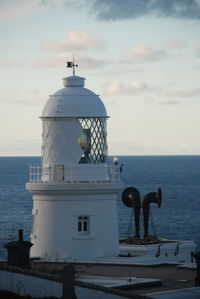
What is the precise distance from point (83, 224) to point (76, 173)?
206 centimetres

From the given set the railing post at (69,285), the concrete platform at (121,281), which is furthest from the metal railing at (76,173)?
the railing post at (69,285)

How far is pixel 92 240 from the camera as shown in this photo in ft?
131

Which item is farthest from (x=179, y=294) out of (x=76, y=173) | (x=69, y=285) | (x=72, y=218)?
(x=76, y=173)

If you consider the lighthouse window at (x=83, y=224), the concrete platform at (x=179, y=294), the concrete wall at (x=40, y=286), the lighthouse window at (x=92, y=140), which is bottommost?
the concrete platform at (x=179, y=294)

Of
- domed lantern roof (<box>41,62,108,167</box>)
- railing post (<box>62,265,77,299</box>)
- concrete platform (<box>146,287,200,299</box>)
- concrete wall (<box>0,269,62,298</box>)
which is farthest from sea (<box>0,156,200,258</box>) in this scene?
railing post (<box>62,265,77,299</box>)

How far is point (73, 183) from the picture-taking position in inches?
1539

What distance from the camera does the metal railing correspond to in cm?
3950

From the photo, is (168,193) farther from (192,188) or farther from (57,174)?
(57,174)

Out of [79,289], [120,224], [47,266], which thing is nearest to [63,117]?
[47,266]

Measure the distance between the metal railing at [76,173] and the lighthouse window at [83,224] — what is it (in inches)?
59.9

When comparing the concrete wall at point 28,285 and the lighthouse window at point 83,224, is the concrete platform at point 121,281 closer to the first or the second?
the concrete wall at point 28,285

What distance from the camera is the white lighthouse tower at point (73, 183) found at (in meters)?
39.4

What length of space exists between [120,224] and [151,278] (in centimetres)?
6648

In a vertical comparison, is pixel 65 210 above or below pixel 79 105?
below
